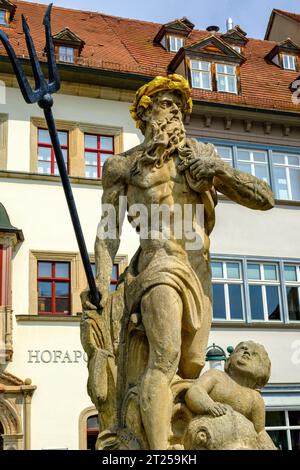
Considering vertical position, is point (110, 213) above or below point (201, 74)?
below

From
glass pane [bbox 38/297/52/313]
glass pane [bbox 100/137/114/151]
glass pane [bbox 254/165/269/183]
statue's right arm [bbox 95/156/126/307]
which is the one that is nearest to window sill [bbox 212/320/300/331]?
glass pane [bbox 38/297/52/313]

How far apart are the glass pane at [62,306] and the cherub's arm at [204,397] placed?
14.9 metres

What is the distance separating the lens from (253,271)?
66.2ft

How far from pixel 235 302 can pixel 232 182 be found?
51.6ft

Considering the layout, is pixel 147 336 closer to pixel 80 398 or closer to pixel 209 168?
pixel 209 168

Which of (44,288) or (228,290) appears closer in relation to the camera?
(44,288)

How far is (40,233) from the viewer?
1897 cm

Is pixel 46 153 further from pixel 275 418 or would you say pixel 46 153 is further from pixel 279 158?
pixel 275 418

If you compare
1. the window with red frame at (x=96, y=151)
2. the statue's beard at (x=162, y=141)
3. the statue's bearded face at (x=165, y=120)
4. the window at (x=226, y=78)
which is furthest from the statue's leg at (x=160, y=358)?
the window at (x=226, y=78)

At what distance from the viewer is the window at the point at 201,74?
22.4 m

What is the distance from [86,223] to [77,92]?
362 cm

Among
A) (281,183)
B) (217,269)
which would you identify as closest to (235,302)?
(217,269)

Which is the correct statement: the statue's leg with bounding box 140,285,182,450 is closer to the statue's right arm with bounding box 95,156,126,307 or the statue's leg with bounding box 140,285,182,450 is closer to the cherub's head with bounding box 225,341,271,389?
the cherub's head with bounding box 225,341,271,389
